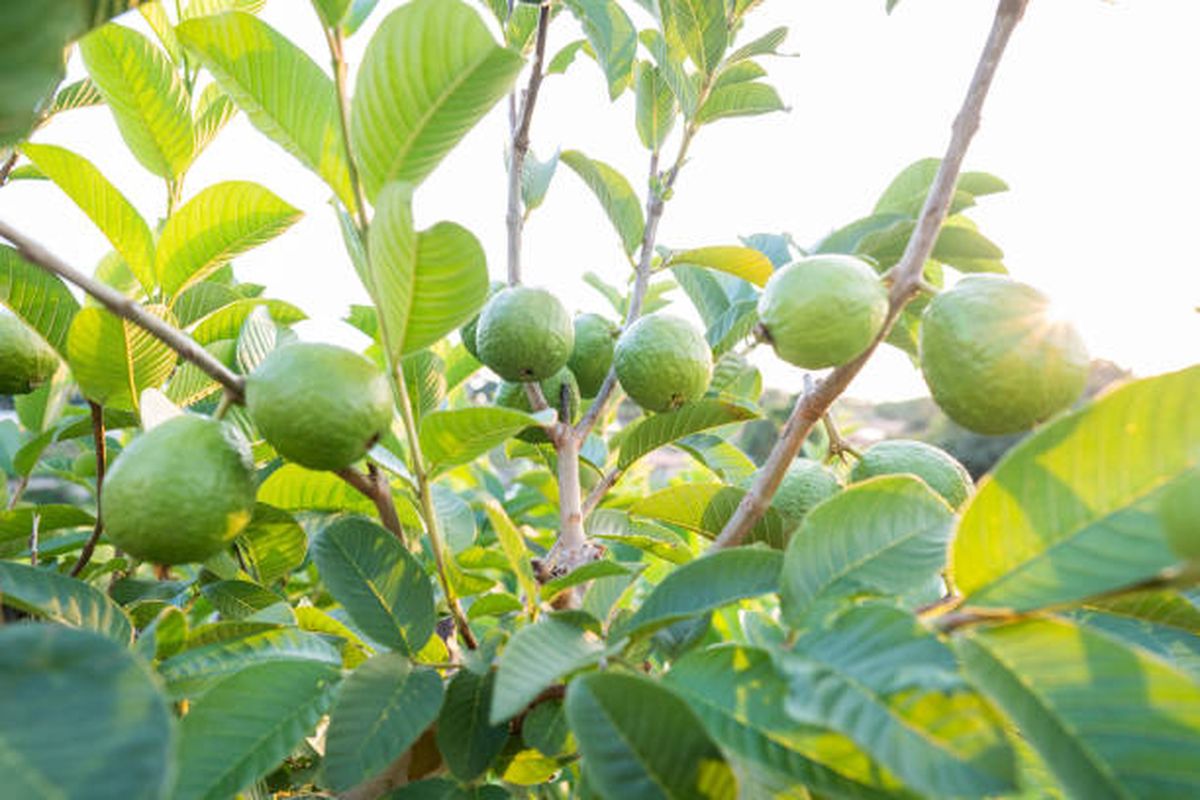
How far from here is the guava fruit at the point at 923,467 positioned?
1.17 m

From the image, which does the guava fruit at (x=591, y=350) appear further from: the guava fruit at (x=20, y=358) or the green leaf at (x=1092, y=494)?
the green leaf at (x=1092, y=494)

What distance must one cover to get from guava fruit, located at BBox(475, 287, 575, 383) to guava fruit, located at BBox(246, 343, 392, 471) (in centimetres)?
47

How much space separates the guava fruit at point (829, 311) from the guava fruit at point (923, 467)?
0.25 meters

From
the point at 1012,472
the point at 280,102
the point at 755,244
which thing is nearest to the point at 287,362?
the point at 280,102

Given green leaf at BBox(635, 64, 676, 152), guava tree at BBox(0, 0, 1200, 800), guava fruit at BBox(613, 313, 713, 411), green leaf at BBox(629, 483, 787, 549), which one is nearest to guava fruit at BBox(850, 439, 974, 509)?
guava tree at BBox(0, 0, 1200, 800)

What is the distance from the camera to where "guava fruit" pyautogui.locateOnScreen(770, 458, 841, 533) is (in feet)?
4.08

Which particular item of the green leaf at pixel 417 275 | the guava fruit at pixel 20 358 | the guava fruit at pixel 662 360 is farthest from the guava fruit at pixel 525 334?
the guava fruit at pixel 20 358

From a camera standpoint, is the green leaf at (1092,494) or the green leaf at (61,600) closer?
the green leaf at (1092,494)

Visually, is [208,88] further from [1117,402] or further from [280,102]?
[1117,402]

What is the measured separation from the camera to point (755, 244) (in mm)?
1780

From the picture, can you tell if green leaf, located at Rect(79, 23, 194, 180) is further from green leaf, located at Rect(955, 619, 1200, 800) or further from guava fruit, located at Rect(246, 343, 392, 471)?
green leaf, located at Rect(955, 619, 1200, 800)

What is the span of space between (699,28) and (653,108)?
0.82ft

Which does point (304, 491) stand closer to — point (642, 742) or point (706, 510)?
point (706, 510)

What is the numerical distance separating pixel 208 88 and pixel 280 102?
2.74ft
